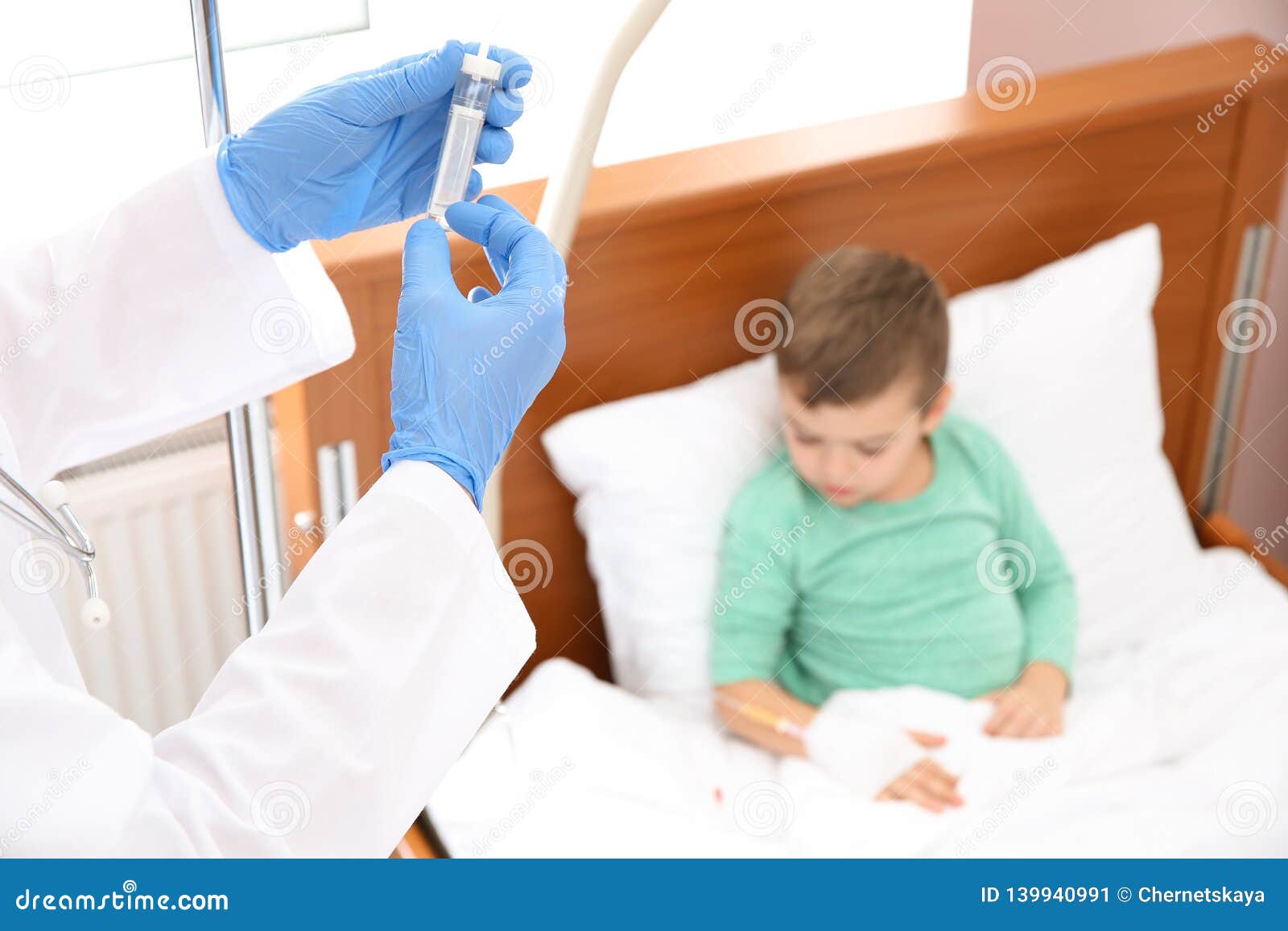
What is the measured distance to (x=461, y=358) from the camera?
2.45 ft

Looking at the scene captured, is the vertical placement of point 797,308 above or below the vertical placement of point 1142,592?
above

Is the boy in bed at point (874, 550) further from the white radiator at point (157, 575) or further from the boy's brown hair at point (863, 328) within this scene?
the white radiator at point (157, 575)

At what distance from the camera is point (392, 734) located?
2.25ft

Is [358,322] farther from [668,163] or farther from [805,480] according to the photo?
[805,480]

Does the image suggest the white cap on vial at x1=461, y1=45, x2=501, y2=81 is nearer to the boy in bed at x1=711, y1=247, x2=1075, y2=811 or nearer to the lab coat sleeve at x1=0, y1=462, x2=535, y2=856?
the lab coat sleeve at x1=0, y1=462, x2=535, y2=856

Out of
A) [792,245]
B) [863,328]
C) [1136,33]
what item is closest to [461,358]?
[863,328]

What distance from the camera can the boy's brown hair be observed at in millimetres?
1310

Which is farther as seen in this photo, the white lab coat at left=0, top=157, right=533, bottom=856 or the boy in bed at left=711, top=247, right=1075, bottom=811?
the boy in bed at left=711, top=247, right=1075, bottom=811

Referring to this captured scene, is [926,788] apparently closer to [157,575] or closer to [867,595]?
[867,595]

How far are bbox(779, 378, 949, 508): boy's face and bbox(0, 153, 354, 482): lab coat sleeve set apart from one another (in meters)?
0.57

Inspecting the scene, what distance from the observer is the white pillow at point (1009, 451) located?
138cm

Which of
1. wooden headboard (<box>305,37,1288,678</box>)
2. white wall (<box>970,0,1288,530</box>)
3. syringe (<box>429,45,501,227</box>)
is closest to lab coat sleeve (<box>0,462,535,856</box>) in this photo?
syringe (<box>429,45,501,227</box>)
